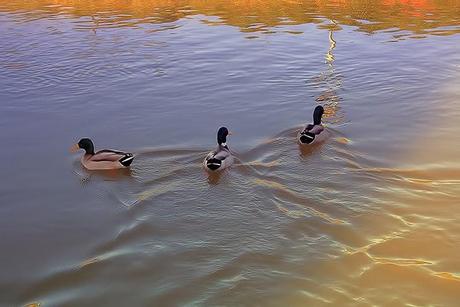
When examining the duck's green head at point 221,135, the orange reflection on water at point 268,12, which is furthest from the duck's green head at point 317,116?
the orange reflection on water at point 268,12

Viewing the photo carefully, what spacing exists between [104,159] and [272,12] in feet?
68.2

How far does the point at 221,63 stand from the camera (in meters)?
18.3

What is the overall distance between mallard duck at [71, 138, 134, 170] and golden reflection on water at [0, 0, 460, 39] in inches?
584

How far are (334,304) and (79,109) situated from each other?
386 inches

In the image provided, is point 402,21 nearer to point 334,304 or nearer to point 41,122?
point 41,122

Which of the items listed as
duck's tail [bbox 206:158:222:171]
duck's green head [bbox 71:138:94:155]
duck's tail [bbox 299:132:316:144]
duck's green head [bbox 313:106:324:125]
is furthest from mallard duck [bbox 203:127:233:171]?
duck's green head [bbox 313:106:324:125]

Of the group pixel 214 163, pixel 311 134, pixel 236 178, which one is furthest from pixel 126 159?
pixel 311 134

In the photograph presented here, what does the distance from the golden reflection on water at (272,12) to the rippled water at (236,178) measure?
379 centimetres

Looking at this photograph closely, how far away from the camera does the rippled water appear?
274 inches

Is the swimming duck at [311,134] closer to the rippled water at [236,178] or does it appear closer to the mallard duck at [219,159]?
the rippled water at [236,178]

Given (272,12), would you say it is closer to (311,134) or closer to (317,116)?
(317,116)

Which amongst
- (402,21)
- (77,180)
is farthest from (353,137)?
(402,21)

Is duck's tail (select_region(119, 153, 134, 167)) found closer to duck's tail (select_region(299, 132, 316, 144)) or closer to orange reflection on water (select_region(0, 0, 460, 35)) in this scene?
duck's tail (select_region(299, 132, 316, 144))

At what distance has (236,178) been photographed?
983 centimetres
